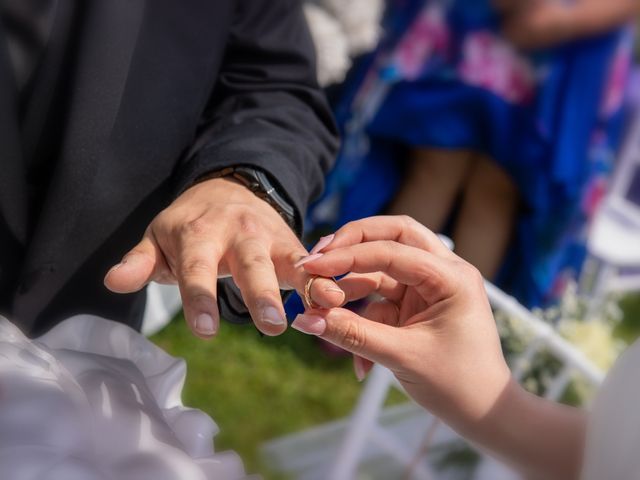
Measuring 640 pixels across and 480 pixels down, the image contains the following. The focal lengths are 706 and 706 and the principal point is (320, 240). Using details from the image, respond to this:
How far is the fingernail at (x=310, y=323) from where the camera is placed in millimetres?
524

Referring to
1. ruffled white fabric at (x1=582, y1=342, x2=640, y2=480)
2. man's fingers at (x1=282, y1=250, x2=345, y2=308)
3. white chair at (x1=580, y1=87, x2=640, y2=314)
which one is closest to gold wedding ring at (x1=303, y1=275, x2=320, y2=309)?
man's fingers at (x1=282, y1=250, x2=345, y2=308)

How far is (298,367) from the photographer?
72.2 inches

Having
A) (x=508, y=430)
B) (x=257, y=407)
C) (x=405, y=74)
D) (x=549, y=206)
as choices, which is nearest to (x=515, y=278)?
(x=549, y=206)

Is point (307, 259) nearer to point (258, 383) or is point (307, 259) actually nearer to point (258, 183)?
point (258, 183)

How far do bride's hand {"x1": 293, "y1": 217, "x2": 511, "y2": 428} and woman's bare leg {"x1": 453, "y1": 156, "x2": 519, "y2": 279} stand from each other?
3.64 ft

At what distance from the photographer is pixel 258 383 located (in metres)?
1.74

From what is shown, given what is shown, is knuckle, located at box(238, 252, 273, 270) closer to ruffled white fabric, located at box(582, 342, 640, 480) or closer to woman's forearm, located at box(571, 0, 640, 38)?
ruffled white fabric, located at box(582, 342, 640, 480)

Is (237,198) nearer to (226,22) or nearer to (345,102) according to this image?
(226,22)

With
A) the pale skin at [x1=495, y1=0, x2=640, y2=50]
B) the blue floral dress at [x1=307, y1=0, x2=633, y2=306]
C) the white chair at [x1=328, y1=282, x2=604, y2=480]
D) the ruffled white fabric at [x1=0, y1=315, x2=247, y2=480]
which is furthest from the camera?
the blue floral dress at [x1=307, y1=0, x2=633, y2=306]

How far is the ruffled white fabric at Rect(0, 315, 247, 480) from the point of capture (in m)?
0.43

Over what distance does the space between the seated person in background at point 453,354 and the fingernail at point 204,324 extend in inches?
2.6

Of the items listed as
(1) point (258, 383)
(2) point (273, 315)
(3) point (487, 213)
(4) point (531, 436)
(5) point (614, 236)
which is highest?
(2) point (273, 315)

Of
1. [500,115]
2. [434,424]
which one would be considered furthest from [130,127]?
[500,115]

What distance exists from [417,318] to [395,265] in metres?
0.06
